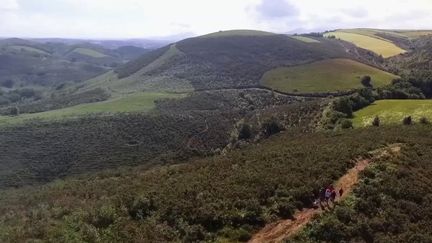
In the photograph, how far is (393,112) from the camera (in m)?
74.0

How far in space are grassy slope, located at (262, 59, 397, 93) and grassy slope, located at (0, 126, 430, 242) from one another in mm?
81731

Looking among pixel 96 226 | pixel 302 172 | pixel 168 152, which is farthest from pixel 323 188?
pixel 168 152

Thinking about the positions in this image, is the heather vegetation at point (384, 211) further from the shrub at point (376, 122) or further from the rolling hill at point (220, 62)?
the rolling hill at point (220, 62)

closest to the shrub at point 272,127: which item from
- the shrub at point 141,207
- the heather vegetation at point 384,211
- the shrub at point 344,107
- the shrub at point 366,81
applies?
the shrub at point 344,107

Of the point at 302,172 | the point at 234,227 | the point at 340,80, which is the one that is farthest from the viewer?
the point at 340,80

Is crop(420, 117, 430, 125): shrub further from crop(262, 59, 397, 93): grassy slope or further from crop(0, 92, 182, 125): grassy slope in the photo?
crop(0, 92, 182, 125): grassy slope

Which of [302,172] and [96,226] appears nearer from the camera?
[96,226]

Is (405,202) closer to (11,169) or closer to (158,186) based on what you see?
(158,186)

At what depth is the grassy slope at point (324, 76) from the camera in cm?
12788

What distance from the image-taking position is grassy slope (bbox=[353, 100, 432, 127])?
70325 mm

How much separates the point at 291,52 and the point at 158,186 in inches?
5413

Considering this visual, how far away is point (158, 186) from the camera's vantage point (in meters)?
40.7

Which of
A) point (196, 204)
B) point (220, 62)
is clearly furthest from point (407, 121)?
point (220, 62)

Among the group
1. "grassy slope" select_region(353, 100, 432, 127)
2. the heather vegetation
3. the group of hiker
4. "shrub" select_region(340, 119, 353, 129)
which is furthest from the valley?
the group of hiker
